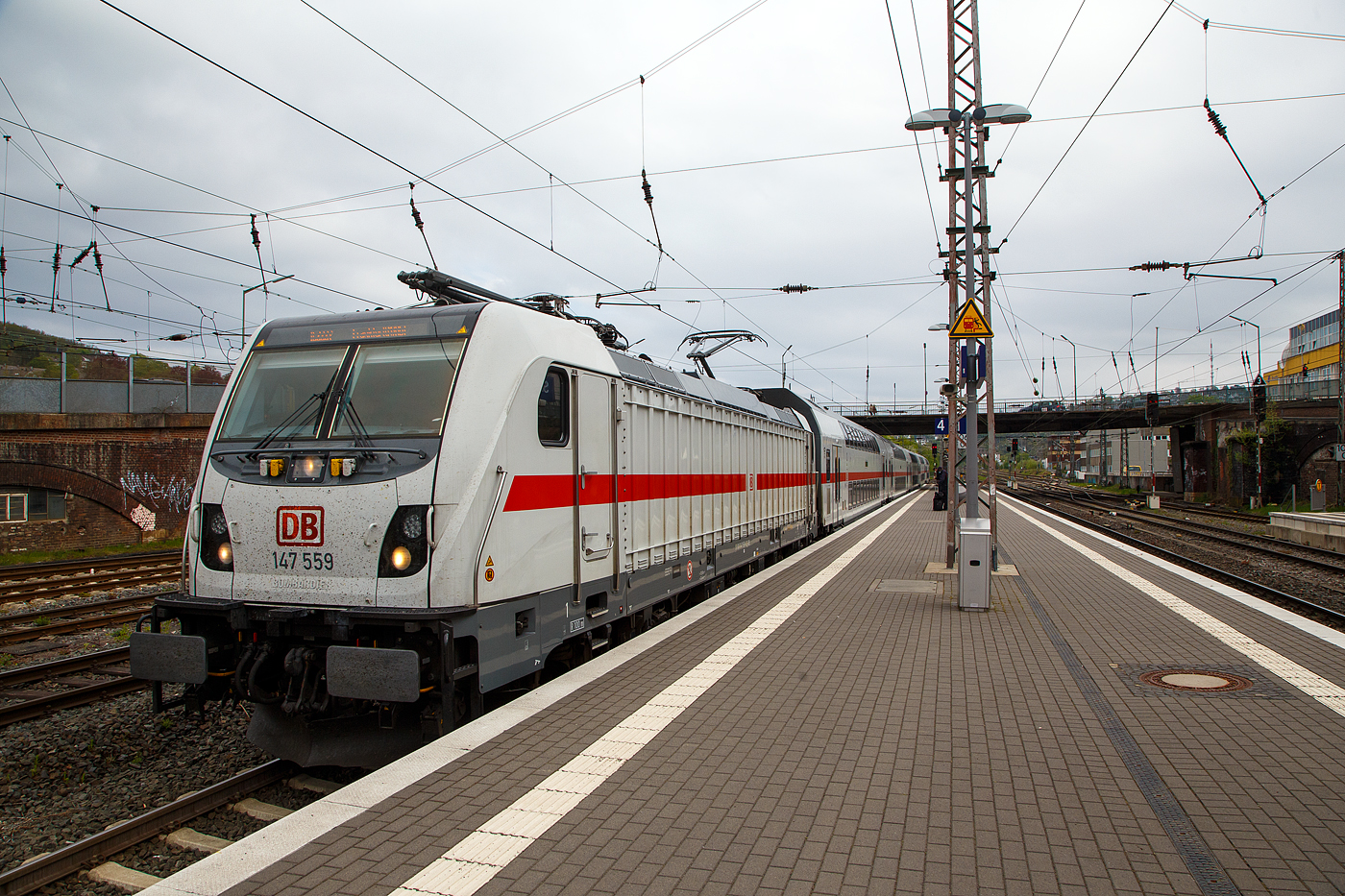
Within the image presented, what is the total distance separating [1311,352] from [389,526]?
3371 inches

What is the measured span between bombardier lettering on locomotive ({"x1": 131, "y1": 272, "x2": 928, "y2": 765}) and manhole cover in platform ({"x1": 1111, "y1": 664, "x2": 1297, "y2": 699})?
4654mm

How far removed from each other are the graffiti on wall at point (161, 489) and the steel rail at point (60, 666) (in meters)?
14.6

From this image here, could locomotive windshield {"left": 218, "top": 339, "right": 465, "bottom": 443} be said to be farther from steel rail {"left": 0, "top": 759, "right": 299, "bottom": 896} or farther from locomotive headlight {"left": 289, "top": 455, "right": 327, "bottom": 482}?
steel rail {"left": 0, "top": 759, "right": 299, "bottom": 896}

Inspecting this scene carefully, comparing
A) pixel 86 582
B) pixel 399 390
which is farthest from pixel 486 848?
pixel 86 582

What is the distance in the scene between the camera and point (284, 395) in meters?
6.30

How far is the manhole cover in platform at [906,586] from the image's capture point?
39.8 feet

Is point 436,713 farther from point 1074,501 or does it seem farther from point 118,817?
point 1074,501

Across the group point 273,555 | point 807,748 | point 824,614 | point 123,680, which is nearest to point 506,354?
point 273,555

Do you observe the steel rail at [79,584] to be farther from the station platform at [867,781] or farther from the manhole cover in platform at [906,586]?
the manhole cover in platform at [906,586]

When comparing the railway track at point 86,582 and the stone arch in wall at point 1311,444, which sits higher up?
the stone arch in wall at point 1311,444

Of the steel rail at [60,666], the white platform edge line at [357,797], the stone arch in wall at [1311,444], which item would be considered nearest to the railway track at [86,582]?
the steel rail at [60,666]

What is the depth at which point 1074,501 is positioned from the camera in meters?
45.5

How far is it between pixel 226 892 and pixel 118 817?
233 centimetres

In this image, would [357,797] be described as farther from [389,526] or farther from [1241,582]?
[1241,582]
